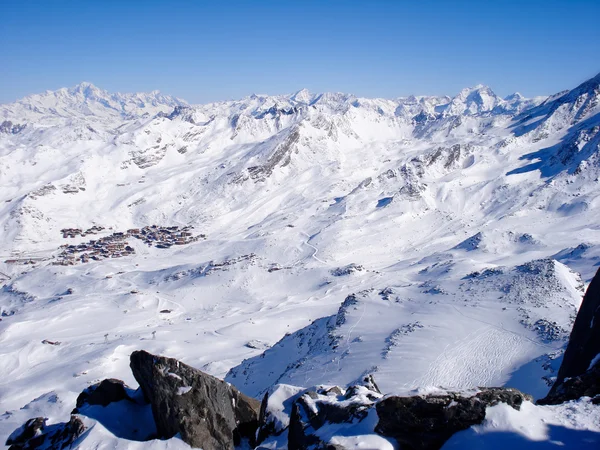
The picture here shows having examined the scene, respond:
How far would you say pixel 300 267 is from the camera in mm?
89625

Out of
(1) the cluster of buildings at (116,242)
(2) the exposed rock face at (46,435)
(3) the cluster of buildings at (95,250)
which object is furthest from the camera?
(1) the cluster of buildings at (116,242)

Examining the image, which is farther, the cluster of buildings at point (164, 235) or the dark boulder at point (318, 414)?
the cluster of buildings at point (164, 235)

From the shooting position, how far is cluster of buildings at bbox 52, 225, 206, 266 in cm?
12006

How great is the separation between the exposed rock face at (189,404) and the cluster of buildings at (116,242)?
11402 cm

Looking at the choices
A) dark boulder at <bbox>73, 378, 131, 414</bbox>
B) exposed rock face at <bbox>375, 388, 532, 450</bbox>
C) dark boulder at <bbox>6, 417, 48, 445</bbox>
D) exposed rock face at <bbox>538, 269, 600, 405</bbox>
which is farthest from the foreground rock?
dark boulder at <bbox>6, 417, 48, 445</bbox>

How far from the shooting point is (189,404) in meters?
14.3

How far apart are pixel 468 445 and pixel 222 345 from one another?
46.4 meters

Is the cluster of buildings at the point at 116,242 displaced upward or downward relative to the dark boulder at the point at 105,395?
downward

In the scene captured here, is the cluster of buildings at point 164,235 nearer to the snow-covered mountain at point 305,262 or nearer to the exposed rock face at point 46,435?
the snow-covered mountain at point 305,262

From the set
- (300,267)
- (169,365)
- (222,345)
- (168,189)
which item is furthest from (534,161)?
(169,365)

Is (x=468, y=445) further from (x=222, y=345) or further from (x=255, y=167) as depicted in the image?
(x=255, y=167)

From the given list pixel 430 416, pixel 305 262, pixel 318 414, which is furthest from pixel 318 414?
pixel 305 262

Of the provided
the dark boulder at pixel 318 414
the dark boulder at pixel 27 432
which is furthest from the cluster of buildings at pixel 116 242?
the dark boulder at pixel 318 414

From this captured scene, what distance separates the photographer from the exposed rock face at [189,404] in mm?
13992
